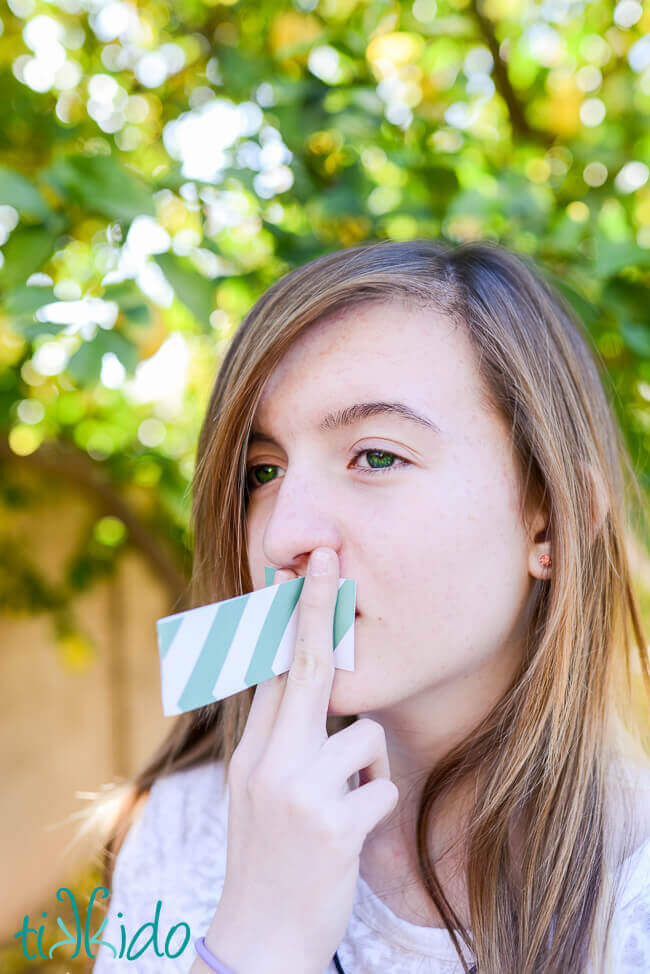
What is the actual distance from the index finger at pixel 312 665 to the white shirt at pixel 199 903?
434 mm

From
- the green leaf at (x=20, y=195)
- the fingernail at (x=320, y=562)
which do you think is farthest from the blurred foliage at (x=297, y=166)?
the fingernail at (x=320, y=562)

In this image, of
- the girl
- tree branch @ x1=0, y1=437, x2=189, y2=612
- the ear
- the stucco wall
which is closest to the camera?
the girl

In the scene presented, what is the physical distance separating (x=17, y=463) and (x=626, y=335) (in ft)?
8.37

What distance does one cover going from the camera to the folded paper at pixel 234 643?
1125mm

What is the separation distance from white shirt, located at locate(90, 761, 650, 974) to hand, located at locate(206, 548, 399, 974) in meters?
0.30

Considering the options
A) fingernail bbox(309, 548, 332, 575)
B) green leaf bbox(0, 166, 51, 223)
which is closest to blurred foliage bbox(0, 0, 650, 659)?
green leaf bbox(0, 166, 51, 223)

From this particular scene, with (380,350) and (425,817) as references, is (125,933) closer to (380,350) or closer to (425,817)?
(425,817)

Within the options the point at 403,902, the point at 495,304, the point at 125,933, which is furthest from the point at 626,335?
the point at 125,933

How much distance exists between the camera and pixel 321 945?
102 centimetres

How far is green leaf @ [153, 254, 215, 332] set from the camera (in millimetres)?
1554

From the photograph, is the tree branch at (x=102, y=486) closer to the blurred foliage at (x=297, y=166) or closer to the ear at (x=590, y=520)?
the blurred foliage at (x=297, y=166)

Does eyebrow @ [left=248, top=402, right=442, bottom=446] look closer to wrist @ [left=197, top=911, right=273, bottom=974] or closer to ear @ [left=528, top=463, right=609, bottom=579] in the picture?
ear @ [left=528, top=463, right=609, bottom=579]

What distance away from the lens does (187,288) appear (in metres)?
1.57

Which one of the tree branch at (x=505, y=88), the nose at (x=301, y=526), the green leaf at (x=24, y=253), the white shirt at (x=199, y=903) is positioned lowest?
the white shirt at (x=199, y=903)
